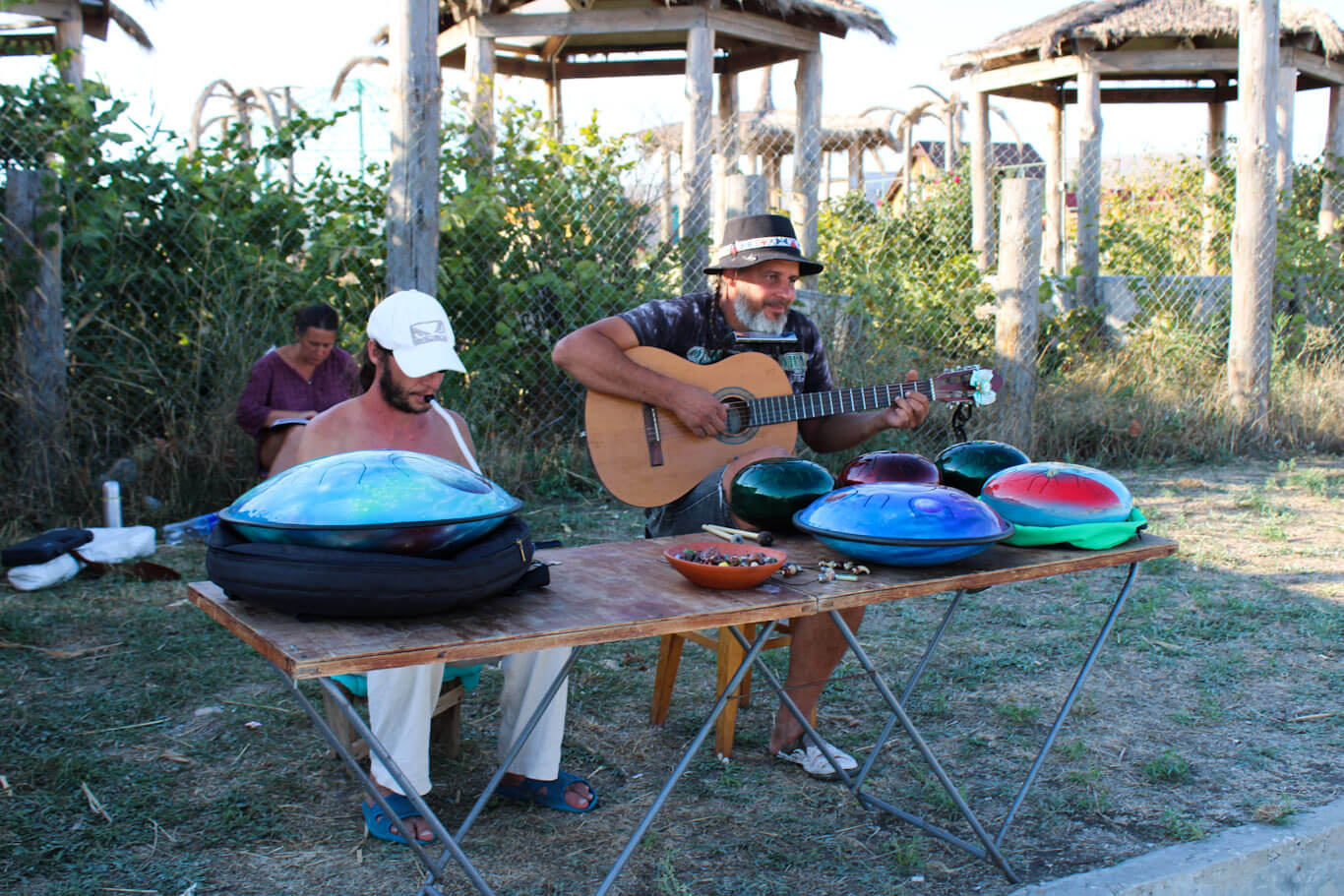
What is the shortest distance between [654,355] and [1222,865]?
89.6 inches

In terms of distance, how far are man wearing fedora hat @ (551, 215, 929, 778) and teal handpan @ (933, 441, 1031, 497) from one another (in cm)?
53

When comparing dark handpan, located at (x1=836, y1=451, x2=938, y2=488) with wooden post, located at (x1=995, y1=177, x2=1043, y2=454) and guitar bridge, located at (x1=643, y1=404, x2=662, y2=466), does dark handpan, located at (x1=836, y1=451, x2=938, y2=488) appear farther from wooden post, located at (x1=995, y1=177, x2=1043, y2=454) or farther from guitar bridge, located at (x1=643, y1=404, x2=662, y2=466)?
wooden post, located at (x1=995, y1=177, x2=1043, y2=454)

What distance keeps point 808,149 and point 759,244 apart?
21.3ft

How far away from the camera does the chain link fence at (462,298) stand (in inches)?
233

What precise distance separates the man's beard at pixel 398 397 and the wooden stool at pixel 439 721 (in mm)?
724

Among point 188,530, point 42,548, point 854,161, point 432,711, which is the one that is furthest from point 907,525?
point 854,161

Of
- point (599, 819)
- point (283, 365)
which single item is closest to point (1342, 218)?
point (283, 365)

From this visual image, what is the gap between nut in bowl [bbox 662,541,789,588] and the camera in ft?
6.91

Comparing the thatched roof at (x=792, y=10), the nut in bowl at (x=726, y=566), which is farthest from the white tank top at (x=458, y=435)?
the thatched roof at (x=792, y=10)

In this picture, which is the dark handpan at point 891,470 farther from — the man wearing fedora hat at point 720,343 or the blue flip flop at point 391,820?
the blue flip flop at point 391,820

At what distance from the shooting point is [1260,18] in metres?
7.87

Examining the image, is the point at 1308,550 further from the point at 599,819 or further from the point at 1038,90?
the point at 1038,90

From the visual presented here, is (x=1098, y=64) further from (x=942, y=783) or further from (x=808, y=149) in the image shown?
(x=942, y=783)

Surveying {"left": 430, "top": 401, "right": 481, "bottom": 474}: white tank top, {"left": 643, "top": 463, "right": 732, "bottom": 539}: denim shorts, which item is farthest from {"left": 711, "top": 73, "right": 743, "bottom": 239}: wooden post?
{"left": 430, "top": 401, "right": 481, "bottom": 474}: white tank top
